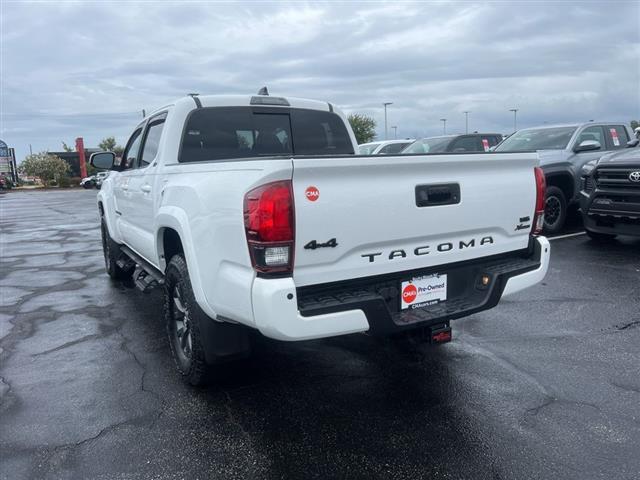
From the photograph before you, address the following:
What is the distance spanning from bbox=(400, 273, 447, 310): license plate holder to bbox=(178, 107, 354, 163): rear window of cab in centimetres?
199

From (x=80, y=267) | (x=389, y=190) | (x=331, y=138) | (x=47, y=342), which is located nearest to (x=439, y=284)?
(x=389, y=190)

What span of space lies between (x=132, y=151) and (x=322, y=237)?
12.2 ft

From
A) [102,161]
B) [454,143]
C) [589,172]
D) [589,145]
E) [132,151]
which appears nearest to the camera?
[132,151]

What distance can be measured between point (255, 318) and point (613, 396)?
95.9 inches

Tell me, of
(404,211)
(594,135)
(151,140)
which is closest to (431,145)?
(594,135)

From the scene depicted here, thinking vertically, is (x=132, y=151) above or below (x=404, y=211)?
above

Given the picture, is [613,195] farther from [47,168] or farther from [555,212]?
[47,168]

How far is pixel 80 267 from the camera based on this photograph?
28.4ft

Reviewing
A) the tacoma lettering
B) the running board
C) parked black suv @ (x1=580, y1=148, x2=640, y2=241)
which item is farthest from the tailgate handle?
parked black suv @ (x1=580, y1=148, x2=640, y2=241)

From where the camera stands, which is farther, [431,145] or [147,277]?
[431,145]

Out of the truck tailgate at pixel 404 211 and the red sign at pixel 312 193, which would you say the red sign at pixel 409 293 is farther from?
the red sign at pixel 312 193

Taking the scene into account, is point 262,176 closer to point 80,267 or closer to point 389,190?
point 389,190

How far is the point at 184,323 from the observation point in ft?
13.3

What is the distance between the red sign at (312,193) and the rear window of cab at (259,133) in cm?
188
